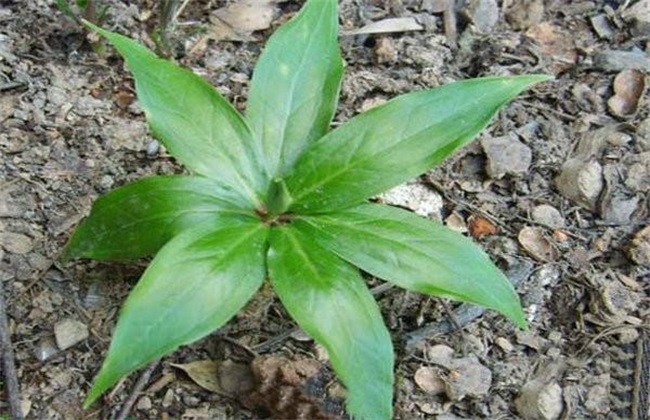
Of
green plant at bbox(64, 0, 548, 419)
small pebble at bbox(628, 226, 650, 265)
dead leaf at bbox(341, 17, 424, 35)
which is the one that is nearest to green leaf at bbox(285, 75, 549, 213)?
green plant at bbox(64, 0, 548, 419)

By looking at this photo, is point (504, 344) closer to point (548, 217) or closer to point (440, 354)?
point (440, 354)

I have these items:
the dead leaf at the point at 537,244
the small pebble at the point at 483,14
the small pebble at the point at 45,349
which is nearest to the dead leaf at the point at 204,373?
the small pebble at the point at 45,349

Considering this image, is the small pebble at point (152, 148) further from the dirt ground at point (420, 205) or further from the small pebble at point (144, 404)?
the small pebble at point (144, 404)

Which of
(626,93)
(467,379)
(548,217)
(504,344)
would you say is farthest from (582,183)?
(467,379)

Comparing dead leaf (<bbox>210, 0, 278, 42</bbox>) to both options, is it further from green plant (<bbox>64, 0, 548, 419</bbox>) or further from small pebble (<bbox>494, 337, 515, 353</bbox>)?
small pebble (<bbox>494, 337, 515, 353</bbox>)

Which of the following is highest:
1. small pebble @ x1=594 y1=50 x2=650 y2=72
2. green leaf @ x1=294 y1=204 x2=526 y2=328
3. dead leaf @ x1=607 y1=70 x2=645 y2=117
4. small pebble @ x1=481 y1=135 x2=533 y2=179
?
green leaf @ x1=294 y1=204 x2=526 y2=328

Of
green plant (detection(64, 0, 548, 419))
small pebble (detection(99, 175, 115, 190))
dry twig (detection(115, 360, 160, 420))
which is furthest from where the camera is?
small pebble (detection(99, 175, 115, 190))
